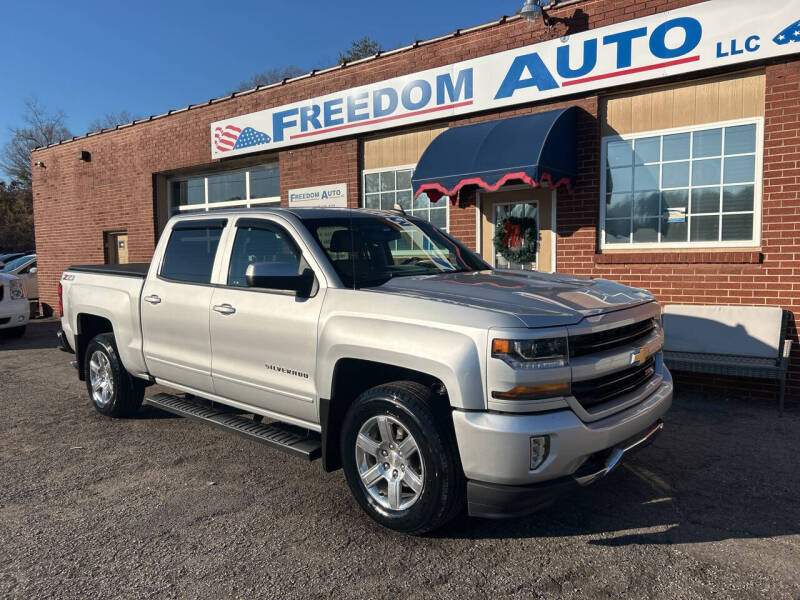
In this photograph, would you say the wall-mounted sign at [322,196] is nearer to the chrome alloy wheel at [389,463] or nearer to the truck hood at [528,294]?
the truck hood at [528,294]

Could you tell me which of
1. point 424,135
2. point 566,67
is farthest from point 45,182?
point 566,67

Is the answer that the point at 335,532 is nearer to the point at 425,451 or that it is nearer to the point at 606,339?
the point at 425,451

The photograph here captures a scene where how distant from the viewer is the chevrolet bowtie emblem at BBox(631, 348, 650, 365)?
3451mm

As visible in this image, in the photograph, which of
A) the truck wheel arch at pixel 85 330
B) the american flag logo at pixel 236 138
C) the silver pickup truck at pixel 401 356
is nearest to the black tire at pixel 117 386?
the truck wheel arch at pixel 85 330

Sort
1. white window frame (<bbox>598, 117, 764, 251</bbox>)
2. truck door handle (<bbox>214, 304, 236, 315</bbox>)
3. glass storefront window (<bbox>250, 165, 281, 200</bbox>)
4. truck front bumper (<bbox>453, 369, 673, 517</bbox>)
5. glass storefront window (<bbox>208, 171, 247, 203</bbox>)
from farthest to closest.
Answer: glass storefront window (<bbox>208, 171, 247, 203</bbox>)
glass storefront window (<bbox>250, 165, 281, 200</bbox>)
white window frame (<bbox>598, 117, 764, 251</bbox>)
truck door handle (<bbox>214, 304, 236, 315</bbox>)
truck front bumper (<bbox>453, 369, 673, 517</bbox>)

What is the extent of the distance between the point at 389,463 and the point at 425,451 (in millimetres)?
365

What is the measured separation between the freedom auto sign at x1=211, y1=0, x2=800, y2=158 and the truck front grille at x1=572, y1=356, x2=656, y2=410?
4.87 meters

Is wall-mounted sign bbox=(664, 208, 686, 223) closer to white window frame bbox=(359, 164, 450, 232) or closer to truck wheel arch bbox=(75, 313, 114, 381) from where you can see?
white window frame bbox=(359, 164, 450, 232)

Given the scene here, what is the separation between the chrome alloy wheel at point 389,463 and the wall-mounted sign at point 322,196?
7.55m

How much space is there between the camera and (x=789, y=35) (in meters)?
6.42

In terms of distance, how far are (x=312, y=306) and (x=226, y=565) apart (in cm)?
153

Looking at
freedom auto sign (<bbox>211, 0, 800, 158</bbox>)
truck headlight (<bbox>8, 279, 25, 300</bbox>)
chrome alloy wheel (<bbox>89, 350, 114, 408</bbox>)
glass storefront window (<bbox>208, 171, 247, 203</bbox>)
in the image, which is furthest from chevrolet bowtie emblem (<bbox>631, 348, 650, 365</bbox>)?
truck headlight (<bbox>8, 279, 25, 300</bbox>)

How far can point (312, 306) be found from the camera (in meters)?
3.79

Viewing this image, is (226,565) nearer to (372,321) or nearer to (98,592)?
(98,592)
